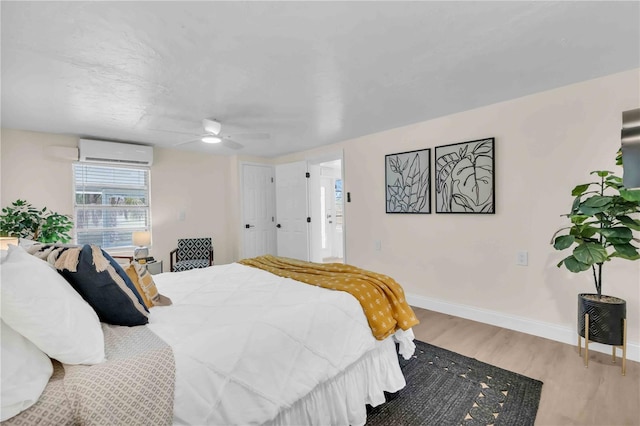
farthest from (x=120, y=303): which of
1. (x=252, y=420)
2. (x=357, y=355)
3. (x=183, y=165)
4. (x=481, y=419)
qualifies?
(x=183, y=165)

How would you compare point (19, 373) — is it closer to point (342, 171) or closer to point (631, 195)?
point (631, 195)

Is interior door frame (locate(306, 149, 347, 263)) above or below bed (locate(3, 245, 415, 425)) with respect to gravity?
above

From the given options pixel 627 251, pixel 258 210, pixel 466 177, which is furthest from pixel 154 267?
pixel 627 251

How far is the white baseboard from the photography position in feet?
7.84

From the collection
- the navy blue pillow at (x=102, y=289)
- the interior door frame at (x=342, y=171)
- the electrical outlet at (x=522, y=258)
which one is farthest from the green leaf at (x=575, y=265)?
the navy blue pillow at (x=102, y=289)

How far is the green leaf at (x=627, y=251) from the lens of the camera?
1.98 meters

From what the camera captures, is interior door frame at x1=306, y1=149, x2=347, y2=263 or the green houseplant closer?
the green houseplant

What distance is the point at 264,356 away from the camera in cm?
129

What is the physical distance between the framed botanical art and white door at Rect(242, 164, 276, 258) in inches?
128

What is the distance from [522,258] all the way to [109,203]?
5.23 metres

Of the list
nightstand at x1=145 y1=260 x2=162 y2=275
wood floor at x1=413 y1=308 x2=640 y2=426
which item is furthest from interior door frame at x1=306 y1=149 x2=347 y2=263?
nightstand at x1=145 y1=260 x2=162 y2=275

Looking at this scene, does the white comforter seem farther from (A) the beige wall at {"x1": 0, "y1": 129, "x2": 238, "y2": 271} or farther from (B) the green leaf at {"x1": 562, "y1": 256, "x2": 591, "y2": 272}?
(A) the beige wall at {"x1": 0, "y1": 129, "x2": 238, "y2": 271}

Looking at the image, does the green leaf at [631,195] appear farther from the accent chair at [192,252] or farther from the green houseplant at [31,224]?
the green houseplant at [31,224]

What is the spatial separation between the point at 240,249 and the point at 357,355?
3959 millimetres
